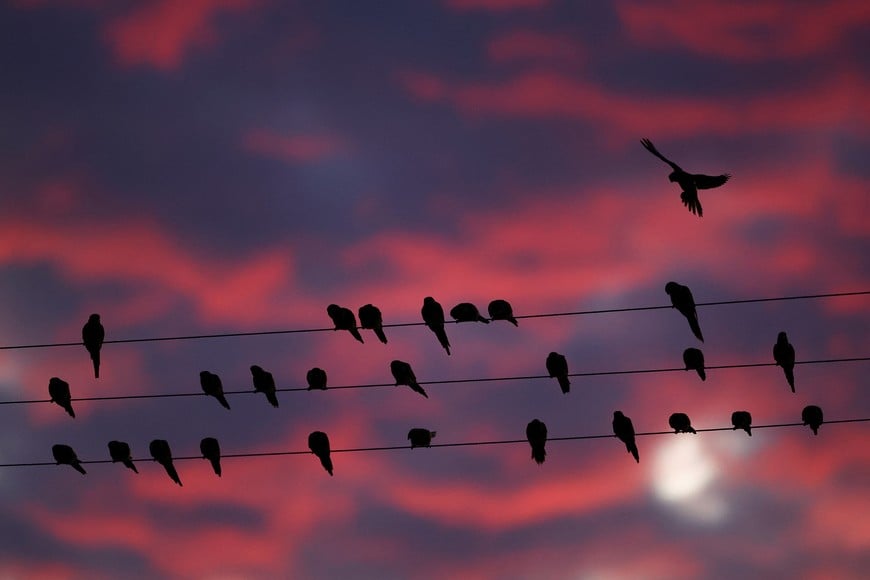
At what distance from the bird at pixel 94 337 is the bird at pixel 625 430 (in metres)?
7.96

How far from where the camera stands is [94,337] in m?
18.3

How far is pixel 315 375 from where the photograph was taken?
1845 centimetres

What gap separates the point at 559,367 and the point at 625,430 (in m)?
1.55

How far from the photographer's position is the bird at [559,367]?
17578 millimetres

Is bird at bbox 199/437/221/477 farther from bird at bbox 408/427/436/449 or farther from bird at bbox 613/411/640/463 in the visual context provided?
bird at bbox 613/411/640/463

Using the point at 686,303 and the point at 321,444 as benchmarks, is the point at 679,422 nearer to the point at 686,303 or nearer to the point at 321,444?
the point at 686,303

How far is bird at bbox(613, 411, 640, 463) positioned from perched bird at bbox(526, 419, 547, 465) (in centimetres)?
114

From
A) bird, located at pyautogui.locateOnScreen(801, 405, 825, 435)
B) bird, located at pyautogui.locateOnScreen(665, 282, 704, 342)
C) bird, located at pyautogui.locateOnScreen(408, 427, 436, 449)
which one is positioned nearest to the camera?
bird, located at pyautogui.locateOnScreen(665, 282, 704, 342)

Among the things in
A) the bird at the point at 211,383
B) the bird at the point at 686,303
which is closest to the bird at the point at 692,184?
the bird at the point at 686,303

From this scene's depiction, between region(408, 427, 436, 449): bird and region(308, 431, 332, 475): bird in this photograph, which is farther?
region(408, 427, 436, 449): bird

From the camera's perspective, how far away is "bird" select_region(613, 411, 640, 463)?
1705cm

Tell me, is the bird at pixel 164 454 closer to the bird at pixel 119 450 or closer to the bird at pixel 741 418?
the bird at pixel 119 450

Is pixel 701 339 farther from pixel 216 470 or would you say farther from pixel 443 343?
pixel 216 470

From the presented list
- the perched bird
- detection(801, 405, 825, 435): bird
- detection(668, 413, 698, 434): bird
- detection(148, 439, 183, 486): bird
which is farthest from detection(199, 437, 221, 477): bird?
detection(801, 405, 825, 435): bird
